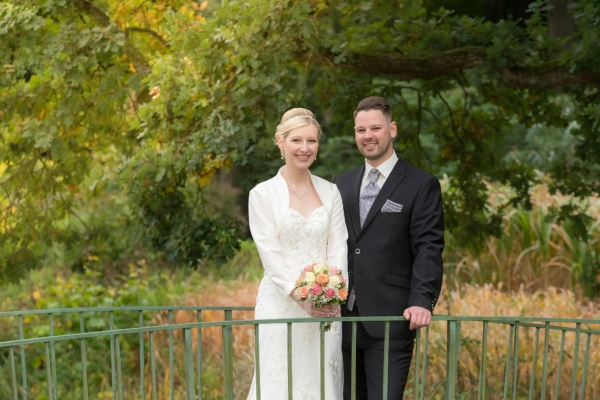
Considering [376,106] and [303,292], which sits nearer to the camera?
[303,292]

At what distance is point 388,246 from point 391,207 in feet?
0.59

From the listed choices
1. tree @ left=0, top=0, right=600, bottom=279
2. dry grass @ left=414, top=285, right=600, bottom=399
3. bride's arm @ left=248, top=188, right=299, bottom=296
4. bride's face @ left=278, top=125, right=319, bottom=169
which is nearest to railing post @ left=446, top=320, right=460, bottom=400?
bride's arm @ left=248, top=188, right=299, bottom=296

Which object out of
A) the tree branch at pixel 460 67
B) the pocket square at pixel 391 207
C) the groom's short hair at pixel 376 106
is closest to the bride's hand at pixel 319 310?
the pocket square at pixel 391 207

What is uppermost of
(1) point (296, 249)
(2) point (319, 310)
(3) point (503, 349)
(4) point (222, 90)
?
(4) point (222, 90)

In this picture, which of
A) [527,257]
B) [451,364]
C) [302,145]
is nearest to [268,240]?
[302,145]

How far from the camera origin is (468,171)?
7.49 m

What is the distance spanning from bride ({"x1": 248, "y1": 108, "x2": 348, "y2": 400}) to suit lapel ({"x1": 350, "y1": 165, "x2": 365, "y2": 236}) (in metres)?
0.05

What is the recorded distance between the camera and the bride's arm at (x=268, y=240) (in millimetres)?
3916

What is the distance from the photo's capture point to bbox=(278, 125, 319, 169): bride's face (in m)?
3.95

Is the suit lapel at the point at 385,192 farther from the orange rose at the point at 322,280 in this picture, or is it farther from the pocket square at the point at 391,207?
the orange rose at the point at 322,280

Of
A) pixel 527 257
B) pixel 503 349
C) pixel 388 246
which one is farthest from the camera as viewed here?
pixel 527 257

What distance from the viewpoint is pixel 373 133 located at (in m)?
3.96

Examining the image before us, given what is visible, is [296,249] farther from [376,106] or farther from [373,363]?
[376,106]

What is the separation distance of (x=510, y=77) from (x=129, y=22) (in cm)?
300
